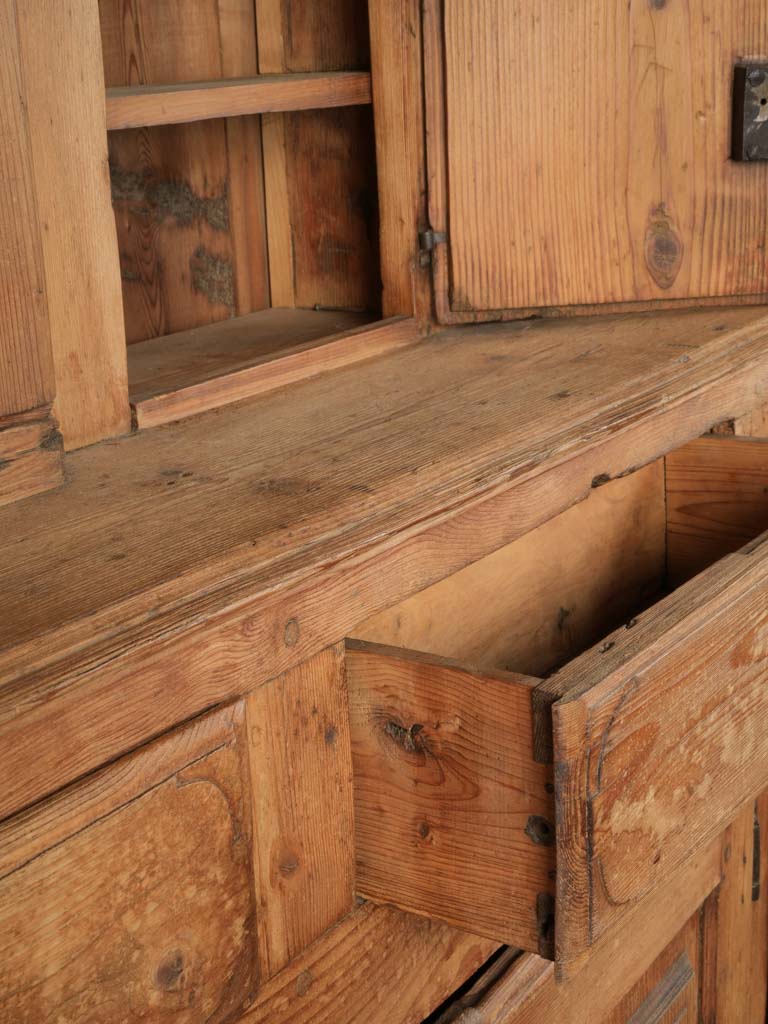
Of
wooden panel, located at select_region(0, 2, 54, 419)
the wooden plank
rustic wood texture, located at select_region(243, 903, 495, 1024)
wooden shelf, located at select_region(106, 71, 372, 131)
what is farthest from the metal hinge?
rustic wood texture, located at select_region(243, 903, 495, 1024)

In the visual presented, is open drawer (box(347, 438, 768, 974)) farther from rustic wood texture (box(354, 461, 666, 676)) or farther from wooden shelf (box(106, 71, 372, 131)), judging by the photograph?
wooden shelf (box(106, 71, 372, 131))

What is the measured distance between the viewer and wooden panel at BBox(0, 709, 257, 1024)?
73 cm

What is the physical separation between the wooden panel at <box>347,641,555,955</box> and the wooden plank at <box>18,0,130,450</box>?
12.9 inches

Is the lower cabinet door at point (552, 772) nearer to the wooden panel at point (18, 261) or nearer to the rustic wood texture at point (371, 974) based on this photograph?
the rustic wood texture at point (371, 974)

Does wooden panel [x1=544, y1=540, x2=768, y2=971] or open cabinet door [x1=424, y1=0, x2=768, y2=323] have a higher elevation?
A: open cabinet door [x1=424, y1=0, x2=768, y2=323]

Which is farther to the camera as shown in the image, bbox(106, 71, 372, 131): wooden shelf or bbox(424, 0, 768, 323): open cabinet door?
bbox(424, 0, 768, 323): open cabinet door

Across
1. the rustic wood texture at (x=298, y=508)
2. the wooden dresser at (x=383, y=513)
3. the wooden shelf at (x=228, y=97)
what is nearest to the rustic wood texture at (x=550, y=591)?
the wooden dresser at (x=383, y=513)

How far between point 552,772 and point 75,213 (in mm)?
570

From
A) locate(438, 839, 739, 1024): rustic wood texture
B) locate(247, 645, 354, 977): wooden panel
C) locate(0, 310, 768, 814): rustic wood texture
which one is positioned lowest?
locate(438, 839, 739, 1024): rustic wood texture

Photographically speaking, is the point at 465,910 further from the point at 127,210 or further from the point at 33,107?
the point at 127,210

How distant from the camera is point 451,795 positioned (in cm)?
94

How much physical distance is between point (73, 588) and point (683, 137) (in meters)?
0.95

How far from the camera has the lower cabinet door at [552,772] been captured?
0.88 metres

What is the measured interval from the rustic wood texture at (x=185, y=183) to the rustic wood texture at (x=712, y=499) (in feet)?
1.95
